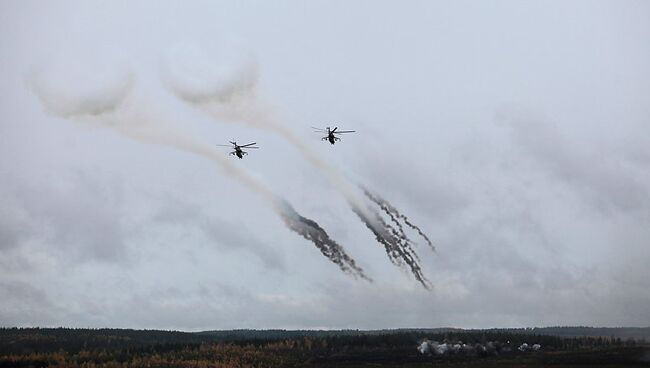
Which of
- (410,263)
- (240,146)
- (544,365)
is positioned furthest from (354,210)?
(544,365)

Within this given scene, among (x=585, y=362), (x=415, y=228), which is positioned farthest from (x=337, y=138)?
(x=585, y=362)

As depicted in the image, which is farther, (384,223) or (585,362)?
(585,362)

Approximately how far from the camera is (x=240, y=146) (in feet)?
419

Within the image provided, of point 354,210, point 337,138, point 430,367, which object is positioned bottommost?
point 430,367

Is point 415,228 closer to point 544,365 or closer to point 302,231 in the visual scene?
point 302,231

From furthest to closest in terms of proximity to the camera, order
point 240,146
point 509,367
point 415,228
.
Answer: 1. point 509,367
2. point 415,228
3. point 240,146

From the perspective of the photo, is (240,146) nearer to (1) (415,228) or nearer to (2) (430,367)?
(1) (415,228)

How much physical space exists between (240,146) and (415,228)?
4605cm

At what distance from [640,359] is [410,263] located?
8701 centimetres

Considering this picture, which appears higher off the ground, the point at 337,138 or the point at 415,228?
the point at 337,138

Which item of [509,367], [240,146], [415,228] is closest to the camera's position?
[240,146]

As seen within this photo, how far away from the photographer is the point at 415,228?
150875mm

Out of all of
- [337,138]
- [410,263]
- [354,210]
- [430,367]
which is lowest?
[430,367]

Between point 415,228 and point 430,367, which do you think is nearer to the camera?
point 415,228
